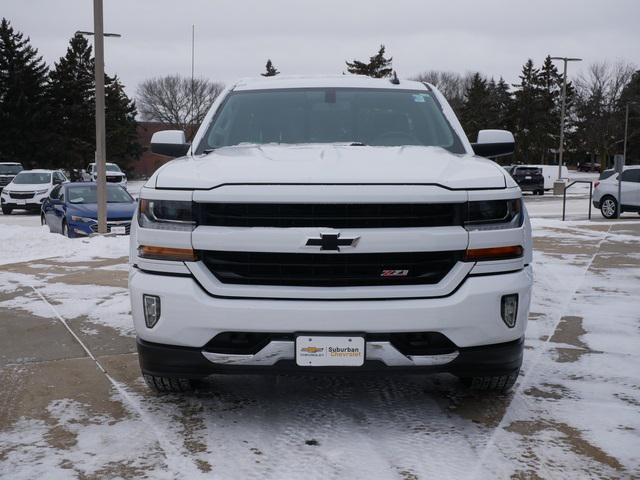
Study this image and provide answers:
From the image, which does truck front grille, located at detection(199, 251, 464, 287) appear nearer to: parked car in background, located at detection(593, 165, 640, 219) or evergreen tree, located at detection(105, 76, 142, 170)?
parked car in background, located at detection(593, 165, 640, 219)

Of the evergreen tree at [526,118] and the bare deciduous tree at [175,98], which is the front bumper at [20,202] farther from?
the evergreen tree at [526,118]

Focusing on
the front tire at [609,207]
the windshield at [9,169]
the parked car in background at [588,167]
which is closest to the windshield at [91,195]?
the front tire at [609,207]

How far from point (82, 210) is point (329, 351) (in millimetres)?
12166

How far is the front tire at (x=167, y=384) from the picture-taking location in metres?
3.96

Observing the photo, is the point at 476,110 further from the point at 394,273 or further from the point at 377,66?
the point at 394,273

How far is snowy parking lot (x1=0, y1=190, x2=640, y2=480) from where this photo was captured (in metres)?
3.20

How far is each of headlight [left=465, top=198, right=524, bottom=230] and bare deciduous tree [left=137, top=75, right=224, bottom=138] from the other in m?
70.3

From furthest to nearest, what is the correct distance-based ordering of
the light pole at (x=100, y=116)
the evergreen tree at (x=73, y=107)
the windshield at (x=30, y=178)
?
1. the evergreen tree at (x=73, y=107)
2. the windshield at (x=30, y=178)
3. the light pole at (x=100, y=116)

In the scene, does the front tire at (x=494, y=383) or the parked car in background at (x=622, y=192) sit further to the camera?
the parked car in background at (x=622, y=192)

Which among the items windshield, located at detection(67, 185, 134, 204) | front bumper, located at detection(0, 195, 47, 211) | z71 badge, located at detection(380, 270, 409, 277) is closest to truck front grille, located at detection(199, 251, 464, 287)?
z71 badge, located at detection(380, 270, 409, 277)

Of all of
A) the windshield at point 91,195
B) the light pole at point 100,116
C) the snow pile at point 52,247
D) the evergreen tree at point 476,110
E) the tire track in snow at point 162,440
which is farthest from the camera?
the evergreen tree at point 476,110

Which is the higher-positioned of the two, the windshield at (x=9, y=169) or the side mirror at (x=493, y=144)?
the side mirror at (x=493, y=144)

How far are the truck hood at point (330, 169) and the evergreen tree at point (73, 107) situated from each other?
52311 mm

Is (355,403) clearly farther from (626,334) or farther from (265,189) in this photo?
(626,334)
